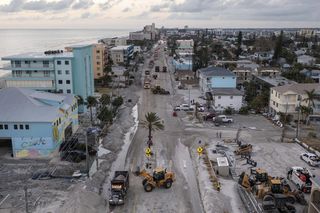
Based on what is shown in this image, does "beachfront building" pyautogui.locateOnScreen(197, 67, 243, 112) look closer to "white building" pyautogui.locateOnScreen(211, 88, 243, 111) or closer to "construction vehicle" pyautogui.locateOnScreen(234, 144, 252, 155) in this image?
"white building" pyautogui.locateOnScreen(211, 88, 243, 111)

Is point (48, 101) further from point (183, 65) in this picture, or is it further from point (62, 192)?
point (183, 65)

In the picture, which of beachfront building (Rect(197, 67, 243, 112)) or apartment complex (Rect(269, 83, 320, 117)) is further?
beachfront building (Rect(197, 67, 243, 112))

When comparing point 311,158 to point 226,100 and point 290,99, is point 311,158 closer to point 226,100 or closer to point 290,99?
point 290,99

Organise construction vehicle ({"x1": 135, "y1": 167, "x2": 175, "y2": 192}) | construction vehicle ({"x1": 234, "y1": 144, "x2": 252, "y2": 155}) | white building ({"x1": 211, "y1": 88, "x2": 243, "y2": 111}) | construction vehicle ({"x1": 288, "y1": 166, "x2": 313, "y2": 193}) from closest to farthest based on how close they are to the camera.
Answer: construction vehicle ({"x1": 288, "y1": 166, "x2": 313, "y2": 193}) → construction vehicle ({"x1": 135, "y1": 167, "x2": 175, "y2": 192}) → construction vehicle ({"x1": 234, "y1": 144, "x2": 252, "y2": 155}) → white building ({"x1": 211, "y1": 88, "x2": 243, "y2": 111})

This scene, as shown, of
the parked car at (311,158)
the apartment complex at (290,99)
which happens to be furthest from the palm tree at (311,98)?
the parked car at (311,158)

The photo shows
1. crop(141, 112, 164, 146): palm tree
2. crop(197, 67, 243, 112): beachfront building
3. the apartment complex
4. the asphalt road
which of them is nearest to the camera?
the asphalt road

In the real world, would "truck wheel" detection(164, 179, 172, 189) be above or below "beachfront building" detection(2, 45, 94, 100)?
below

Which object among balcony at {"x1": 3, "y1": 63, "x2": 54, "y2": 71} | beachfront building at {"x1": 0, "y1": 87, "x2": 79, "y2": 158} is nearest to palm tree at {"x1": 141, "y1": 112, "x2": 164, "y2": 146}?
beachfront building at {"x1": 0, "y1": 87, "x2": 79, "y2": 158}
